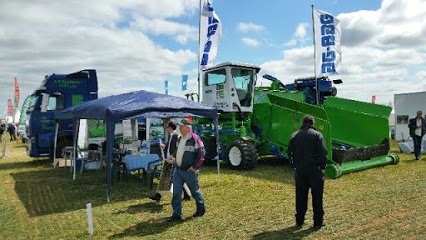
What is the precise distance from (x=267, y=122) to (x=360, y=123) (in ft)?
9.62

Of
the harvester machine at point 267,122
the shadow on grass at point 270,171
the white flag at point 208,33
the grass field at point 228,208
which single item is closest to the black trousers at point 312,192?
the grass field at point 228,208

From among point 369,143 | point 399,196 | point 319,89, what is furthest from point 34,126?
point 399,196

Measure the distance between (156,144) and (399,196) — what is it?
7.45 meters

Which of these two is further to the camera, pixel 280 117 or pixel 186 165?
pixel 280 117

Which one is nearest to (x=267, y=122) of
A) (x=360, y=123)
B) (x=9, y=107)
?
(x=360, y=123)

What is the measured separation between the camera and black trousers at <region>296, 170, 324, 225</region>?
6.12 meters

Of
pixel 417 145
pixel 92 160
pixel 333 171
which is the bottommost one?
pixel 333 171

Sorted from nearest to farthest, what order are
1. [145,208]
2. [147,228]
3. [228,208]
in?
[147,228] < [228,208] < [145,208]

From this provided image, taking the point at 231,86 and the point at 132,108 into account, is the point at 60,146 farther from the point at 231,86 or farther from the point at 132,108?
the point at 132,108

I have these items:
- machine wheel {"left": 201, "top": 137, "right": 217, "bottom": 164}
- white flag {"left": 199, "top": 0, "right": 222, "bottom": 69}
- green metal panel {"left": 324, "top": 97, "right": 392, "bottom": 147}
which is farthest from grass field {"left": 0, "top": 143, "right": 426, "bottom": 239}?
white flag {"left": 199, "top": 0, "right": 222, "bottom": 69}

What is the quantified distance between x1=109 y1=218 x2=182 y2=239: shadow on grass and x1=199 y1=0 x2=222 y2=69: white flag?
9.30 meters

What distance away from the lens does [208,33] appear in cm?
1585

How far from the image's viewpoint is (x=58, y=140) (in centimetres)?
1602

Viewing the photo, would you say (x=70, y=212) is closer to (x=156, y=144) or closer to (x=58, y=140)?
(x=156, y=144)
